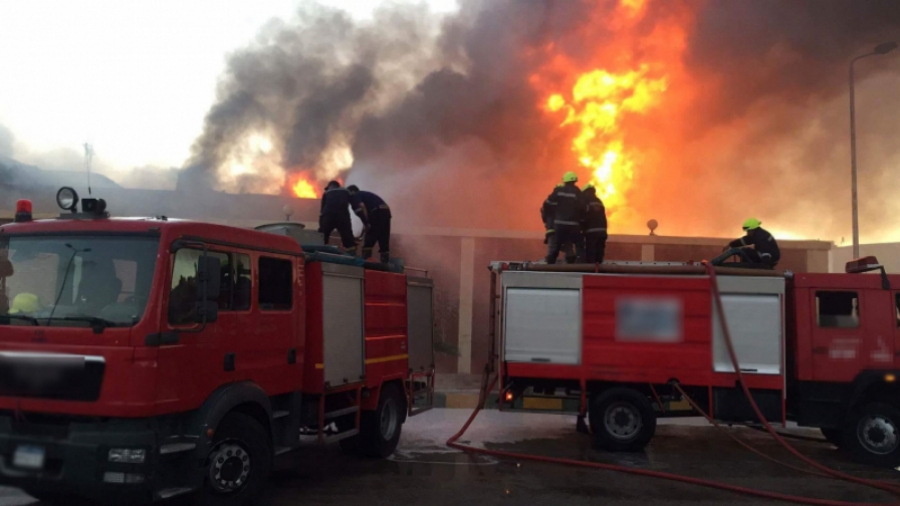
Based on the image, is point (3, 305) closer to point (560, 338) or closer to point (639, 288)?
point (560, 338)

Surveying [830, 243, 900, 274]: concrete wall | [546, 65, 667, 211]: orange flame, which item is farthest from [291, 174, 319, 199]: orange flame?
[830, 243, 900, 274]: concrete wall

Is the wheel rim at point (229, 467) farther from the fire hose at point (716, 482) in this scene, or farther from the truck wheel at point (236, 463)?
the fire hose at point (716, 482)

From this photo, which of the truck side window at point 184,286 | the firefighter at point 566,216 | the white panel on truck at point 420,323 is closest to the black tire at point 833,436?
the firefighter at point 566,216

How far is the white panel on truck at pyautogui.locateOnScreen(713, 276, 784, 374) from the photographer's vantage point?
7.96m

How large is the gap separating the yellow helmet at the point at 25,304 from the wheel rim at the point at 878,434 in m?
8.27

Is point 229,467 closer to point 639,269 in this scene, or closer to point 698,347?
point 639,269

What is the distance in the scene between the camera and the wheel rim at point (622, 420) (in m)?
8.11

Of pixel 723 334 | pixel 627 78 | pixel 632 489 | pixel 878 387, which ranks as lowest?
pixel 632 489

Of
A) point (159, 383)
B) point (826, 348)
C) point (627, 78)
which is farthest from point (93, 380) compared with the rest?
point (627, 78)

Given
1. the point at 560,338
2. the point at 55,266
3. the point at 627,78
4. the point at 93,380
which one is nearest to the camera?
the point at 93,380

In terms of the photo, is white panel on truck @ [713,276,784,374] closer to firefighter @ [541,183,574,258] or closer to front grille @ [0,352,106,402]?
firefighter @ [541,183,574,258]

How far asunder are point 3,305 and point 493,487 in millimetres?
4318

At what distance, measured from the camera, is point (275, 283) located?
19.1 ft

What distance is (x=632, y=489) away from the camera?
646 centimetres
